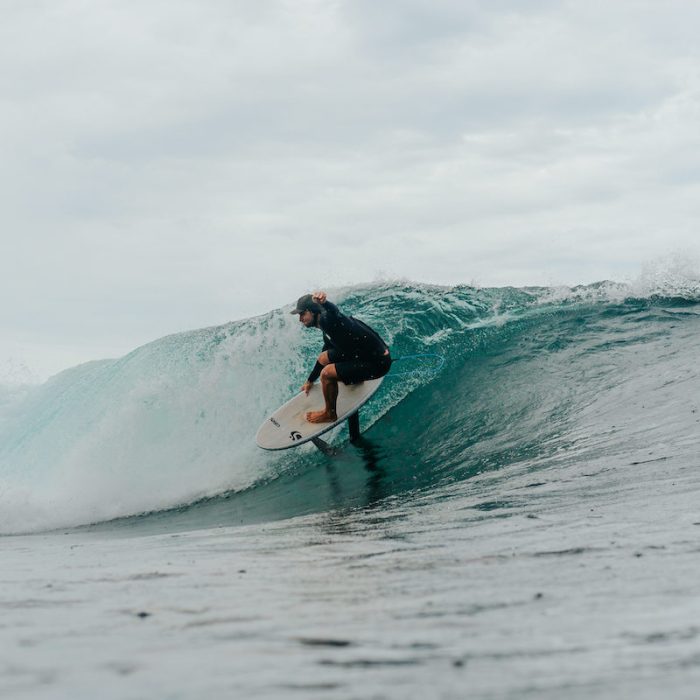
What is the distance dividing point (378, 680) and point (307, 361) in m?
10.9

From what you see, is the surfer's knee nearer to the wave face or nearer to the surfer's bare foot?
the surfer's bare foot

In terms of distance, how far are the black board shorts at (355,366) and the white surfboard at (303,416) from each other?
1.06 feet

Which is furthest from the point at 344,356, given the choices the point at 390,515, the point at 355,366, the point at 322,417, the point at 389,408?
the point at 390,515

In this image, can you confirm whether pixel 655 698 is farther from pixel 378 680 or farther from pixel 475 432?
pixel 475 432

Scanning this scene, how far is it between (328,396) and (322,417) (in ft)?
1.16

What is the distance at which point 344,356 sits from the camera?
391 inches

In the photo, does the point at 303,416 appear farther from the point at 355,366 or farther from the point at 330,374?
the point at 355,366

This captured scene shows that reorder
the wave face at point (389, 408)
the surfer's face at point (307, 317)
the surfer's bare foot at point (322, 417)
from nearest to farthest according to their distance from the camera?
the surfer's face at point (307, 317), the wave face at point (389, 408), the surfer's bare foot at point (322, 417)

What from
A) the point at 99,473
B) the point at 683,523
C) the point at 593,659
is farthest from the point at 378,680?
the point at 99,473

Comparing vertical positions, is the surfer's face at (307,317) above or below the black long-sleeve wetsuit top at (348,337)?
above

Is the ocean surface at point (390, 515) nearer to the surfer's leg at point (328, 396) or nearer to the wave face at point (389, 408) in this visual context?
the wave face at point (389, 408)

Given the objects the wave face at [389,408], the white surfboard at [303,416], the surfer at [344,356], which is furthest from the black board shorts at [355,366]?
the wave face at [389,408]

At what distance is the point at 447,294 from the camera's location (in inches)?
639

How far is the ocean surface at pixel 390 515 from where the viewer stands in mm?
2674
